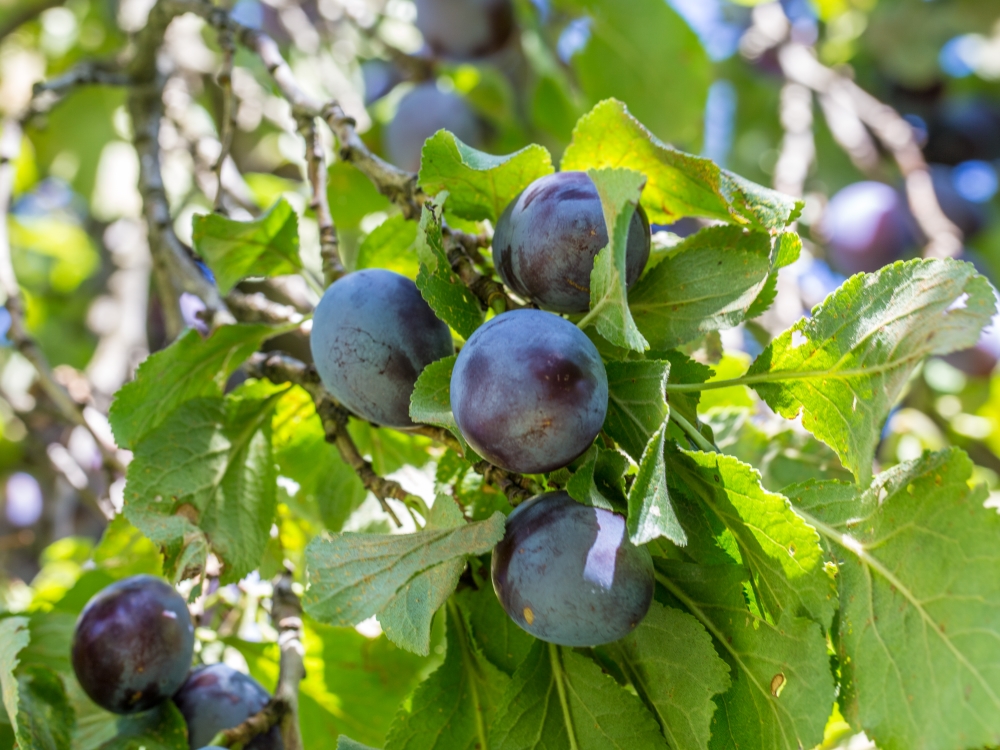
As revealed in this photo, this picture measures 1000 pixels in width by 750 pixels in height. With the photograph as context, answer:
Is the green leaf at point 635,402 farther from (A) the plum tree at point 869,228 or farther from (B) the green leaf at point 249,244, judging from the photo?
(A) the plum tree at point 869,228

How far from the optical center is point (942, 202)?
2865mm

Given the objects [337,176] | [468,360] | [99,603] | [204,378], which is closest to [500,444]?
[468,360]

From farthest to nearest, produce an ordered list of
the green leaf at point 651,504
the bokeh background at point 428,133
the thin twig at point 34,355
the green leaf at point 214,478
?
the bokeh background at point 428,133
the thin twig at point 34,355
the green leaf at point 214,478
the green leaf at point 651,504

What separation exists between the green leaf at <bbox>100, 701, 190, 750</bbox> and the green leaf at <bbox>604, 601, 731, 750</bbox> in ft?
1.74

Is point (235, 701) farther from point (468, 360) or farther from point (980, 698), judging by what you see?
point (980, 698)

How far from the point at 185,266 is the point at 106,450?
0.30m

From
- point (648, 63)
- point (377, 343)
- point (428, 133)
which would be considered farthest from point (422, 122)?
point (377, 343)

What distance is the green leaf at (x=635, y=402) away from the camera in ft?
2.13

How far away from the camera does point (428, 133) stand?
2.08m

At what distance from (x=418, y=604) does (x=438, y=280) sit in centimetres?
26

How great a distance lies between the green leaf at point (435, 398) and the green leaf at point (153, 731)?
51 cm

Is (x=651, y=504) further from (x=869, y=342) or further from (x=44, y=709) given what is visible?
(x=44, y=709)

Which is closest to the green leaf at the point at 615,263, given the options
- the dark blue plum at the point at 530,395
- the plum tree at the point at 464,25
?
the dark blue plum at the point at 530,395

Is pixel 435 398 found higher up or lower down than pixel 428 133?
higher up
